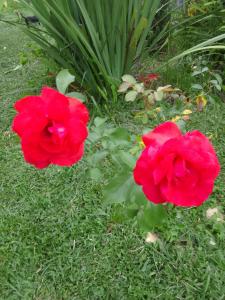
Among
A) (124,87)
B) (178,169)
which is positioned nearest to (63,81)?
(178,169)

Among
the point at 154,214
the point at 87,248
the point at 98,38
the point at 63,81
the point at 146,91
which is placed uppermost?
the point at 63,81

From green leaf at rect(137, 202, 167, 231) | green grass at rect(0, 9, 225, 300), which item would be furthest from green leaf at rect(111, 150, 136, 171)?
green grass at rect(0, 9, 225, 300)

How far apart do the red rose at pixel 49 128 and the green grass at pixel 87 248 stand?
85cm

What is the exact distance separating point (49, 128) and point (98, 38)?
1860 millimetres

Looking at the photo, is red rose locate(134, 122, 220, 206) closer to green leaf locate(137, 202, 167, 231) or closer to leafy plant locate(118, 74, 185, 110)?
green leaf locate(137, 202, 167, 231)

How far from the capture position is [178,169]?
63 cm

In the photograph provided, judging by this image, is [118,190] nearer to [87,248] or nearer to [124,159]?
[124,159]

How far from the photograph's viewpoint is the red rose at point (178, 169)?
2.01 ft

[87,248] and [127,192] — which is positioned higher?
[127,192]

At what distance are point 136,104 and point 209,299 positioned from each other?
1.55m

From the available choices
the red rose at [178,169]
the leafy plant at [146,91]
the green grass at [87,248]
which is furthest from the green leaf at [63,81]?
the leafy plant at [146,91]

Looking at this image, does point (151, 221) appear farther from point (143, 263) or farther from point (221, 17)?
point (221, 17)

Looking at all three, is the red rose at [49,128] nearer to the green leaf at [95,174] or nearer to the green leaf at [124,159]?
the green leaf at [124,159]

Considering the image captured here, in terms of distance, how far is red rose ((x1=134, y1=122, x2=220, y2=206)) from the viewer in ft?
2.01
